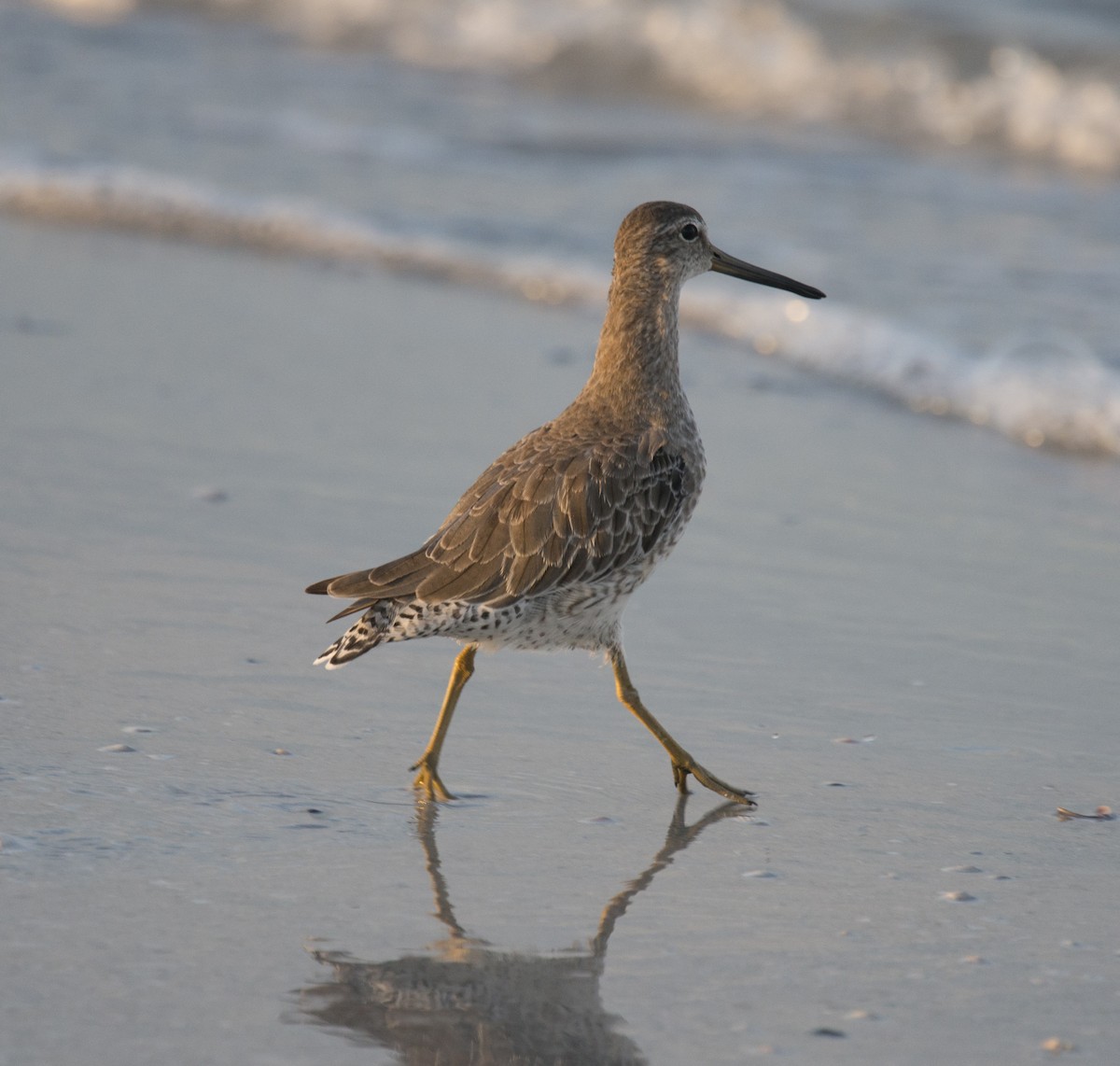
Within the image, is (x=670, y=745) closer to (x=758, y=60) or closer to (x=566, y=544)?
(x=566, y=544)

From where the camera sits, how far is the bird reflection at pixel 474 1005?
3053 millimetres

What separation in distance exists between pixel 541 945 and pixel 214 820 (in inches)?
32.9

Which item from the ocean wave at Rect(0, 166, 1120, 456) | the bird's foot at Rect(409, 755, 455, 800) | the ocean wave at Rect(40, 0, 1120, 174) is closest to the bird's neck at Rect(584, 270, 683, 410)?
the bird's foot at Rect(409, 755, 455, 800)

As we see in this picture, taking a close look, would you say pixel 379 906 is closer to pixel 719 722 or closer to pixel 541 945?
pixel 541 945

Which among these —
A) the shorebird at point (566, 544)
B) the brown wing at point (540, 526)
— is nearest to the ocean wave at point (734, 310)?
the shorebird at point (566, 544)

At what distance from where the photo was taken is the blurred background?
27.4ft

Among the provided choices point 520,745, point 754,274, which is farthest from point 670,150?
point 520,745

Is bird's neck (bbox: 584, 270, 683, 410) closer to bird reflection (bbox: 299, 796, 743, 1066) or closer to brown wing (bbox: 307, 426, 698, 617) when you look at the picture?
brown wing (bbox: 307, 426, 698, 617)

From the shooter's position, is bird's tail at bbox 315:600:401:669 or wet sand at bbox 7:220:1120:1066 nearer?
wet sand at bbox 7:220:1120:1066

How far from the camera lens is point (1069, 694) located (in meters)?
4.84

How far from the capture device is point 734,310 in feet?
28.1

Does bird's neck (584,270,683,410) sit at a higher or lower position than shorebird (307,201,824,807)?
higher

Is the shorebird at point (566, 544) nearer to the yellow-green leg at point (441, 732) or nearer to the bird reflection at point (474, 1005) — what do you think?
the yellow-green leg at point (441, 732)

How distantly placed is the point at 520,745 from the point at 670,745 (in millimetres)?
372
